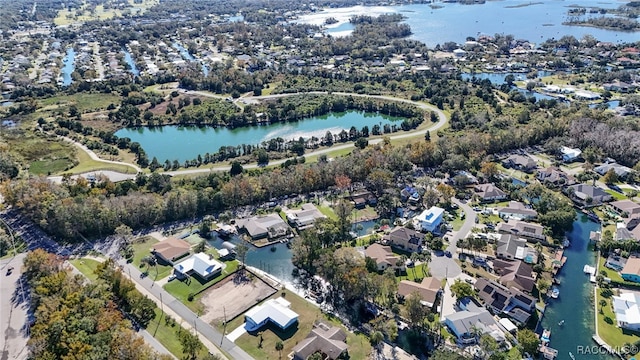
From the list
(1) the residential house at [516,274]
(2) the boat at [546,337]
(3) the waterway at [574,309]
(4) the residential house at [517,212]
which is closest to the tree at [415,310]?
(2) the boat at [546,337]

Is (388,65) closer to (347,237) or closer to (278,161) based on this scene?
(278,161)

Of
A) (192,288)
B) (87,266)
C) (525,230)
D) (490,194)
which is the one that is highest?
(87,266)

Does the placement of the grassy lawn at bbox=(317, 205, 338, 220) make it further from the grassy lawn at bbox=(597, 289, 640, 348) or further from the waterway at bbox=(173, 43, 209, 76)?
the waterway at bbox=(173, 43, 209, 76)

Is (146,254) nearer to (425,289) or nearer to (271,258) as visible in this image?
(271,258)

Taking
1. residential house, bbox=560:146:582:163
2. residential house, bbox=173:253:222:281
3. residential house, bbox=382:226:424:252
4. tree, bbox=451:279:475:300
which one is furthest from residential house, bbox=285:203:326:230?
residential house, bbox=560:146:582:163

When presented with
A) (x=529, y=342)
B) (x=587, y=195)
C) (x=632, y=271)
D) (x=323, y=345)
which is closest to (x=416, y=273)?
(x=529, y=342)

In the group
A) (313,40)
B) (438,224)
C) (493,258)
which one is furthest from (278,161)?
(313,40)
